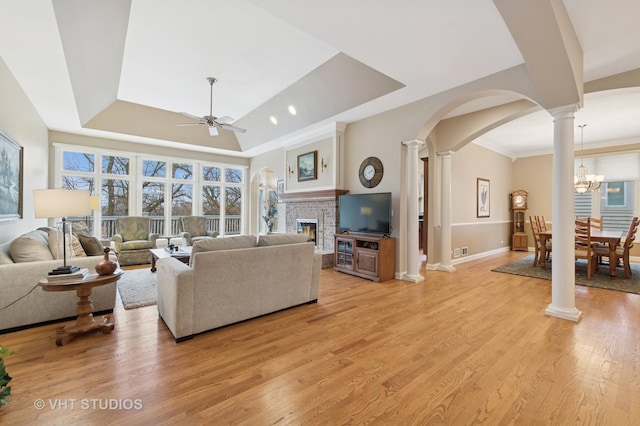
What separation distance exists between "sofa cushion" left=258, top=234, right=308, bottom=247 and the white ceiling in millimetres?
2101

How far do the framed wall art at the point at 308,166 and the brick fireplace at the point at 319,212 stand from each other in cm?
38

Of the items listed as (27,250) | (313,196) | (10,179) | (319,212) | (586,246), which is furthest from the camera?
(319,212)

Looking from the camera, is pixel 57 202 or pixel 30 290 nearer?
pixel 57 202

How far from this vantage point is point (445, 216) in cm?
530

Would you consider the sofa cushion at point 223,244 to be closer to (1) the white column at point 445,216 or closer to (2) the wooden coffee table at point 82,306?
(2) the wooden coffee table at point 82,306

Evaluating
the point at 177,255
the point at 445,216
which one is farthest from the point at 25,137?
the point at 445,216

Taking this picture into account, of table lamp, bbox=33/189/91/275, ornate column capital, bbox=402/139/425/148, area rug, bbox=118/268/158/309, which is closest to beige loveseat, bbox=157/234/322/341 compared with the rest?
area rug, bbox=118/268/158/309

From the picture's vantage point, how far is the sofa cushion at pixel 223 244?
2571mm

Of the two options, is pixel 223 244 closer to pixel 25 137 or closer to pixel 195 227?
pixel 25 137

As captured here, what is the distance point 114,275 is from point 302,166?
437 cm

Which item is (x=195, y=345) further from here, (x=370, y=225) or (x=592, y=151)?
(x=592, y=151)

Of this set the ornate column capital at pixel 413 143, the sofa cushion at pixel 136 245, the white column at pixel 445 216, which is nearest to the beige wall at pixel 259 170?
the sofa cushion at pixel 136 245

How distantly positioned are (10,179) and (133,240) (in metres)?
2.88

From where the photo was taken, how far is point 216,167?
8.22 metres
